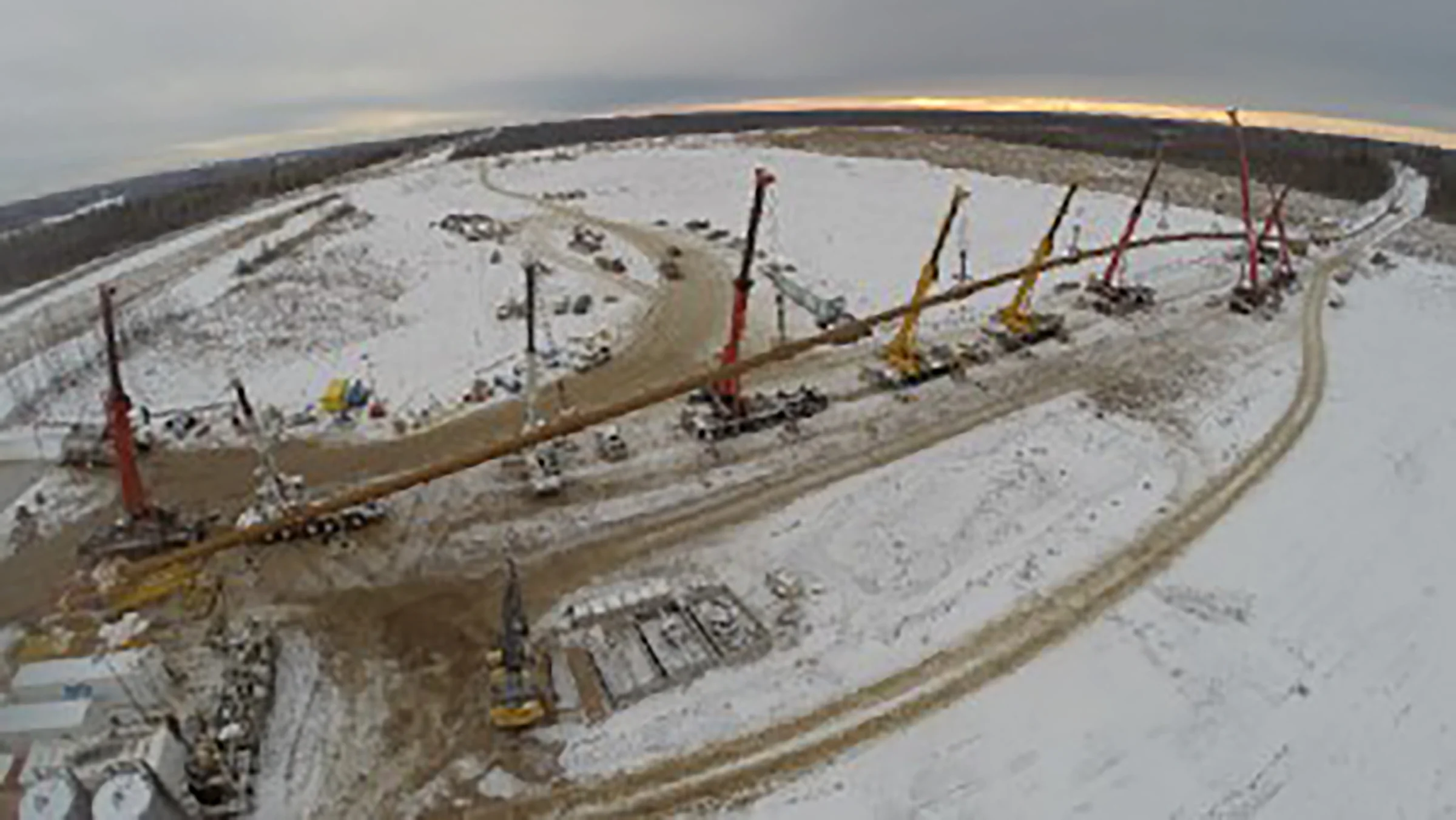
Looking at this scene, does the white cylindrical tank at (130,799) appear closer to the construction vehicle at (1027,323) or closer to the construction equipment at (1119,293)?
the construction vehicle at (1027,323)

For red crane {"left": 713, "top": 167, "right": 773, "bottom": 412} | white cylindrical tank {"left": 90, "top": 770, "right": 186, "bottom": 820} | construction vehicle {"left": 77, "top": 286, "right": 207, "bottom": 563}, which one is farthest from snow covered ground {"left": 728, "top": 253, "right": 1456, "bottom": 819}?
construction vehicle {"left": 77, "top": 286, "right": 207, "bottom": 563}

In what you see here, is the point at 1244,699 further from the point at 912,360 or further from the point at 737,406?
the point at 912,360

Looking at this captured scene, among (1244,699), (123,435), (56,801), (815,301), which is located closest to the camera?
(56,801)

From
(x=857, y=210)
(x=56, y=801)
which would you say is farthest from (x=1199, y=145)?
(x=56, y=801)

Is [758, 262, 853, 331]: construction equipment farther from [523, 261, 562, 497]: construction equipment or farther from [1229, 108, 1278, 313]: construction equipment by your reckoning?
[1229, 108, 1278, 313]: construction equipment

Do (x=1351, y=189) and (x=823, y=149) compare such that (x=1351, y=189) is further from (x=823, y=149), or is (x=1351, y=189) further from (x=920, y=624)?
(x=920, y=624)
